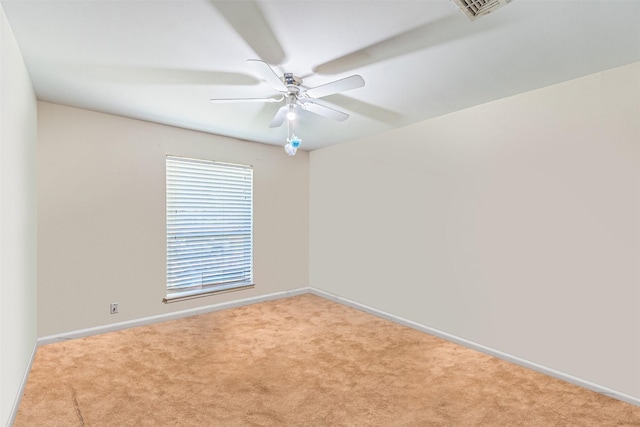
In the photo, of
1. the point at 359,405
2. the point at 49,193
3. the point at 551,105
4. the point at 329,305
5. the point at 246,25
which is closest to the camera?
the point at 246,25

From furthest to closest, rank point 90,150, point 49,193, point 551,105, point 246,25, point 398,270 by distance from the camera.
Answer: point 398,270, point 90,150, point 49,193, point 551,105, point 246,25

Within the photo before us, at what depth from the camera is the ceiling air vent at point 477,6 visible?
160 cm

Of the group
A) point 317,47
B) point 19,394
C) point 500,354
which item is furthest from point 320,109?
point 19,394

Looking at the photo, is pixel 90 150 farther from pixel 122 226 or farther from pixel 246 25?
pixel 246 25

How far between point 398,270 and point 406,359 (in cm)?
118

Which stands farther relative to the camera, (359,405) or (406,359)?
(406,359)

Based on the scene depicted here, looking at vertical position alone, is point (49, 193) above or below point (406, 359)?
above

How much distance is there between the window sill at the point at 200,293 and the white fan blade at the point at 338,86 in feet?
9.67

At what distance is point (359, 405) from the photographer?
226 centimetres

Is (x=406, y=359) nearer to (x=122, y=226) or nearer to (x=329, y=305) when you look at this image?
(x=329, y=305)

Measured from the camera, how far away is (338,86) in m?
2.21

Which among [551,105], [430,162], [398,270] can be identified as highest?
[551,105]

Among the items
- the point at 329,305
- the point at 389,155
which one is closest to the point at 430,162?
the point at 389,155

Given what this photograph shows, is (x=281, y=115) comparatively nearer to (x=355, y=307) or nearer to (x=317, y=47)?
(x=317, y=47)
